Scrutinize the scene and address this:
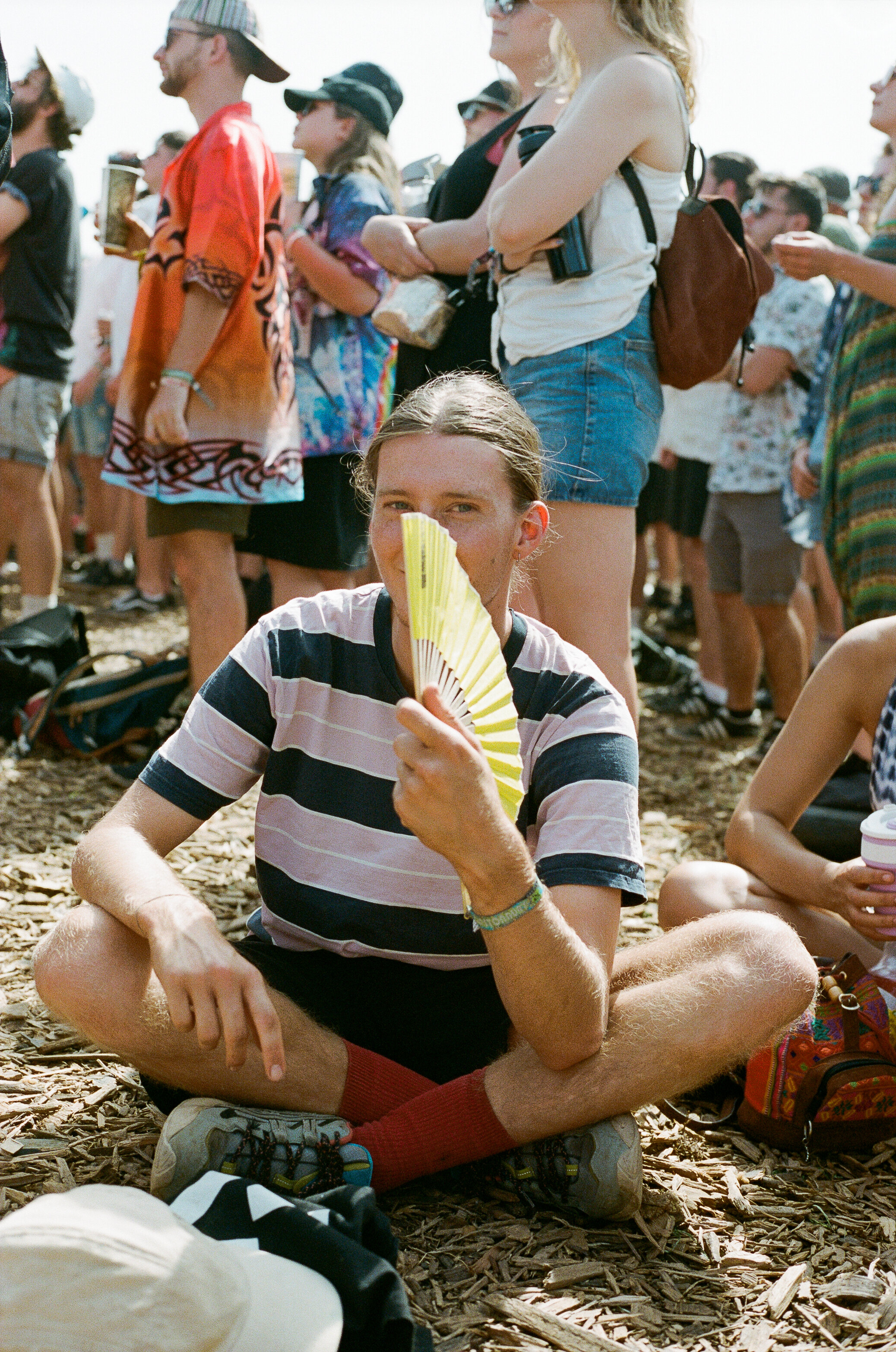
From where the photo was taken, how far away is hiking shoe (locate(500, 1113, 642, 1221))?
1.85 meters

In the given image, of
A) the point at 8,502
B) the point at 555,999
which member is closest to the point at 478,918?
the point at 555,999

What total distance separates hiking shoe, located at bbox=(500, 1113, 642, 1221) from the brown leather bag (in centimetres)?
171

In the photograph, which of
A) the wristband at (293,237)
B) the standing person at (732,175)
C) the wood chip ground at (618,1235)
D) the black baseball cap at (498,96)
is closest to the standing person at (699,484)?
the standing person at (732,175)

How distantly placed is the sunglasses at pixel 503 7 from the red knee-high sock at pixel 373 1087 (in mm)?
2746

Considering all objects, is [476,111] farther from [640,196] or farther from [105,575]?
[105,575]

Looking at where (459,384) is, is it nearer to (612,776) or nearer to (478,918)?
(612,776)

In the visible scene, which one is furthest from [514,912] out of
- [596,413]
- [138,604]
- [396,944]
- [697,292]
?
[138,604]

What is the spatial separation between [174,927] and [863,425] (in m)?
2.33

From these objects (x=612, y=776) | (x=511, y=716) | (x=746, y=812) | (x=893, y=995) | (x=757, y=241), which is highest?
(x=757, y=241)

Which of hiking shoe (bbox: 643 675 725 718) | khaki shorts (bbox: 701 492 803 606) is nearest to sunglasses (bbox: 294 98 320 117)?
→ khaki shorts (bbox: 701 492 803 606)

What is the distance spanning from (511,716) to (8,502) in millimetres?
3838

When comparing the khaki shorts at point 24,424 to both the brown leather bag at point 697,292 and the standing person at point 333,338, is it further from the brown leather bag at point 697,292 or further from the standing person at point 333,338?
the brown leather bag at point 697,292

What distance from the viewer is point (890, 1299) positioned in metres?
1.77

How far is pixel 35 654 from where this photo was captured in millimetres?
4527
